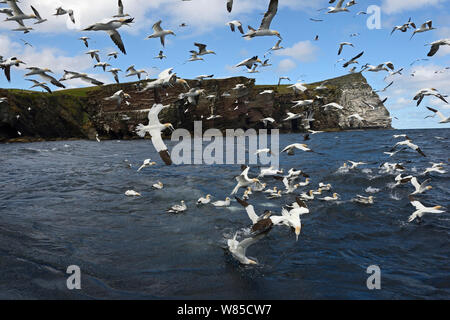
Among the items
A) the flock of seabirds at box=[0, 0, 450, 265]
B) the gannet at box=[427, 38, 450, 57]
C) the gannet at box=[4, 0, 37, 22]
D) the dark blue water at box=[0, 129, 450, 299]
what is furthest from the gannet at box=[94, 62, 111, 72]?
the gannet at box=[427, 38, 450, 57]

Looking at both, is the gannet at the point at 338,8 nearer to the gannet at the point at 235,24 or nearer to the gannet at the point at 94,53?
the gannet at the point at 235,24

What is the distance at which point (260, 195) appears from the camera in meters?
15.9

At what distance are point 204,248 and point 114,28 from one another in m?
8.70

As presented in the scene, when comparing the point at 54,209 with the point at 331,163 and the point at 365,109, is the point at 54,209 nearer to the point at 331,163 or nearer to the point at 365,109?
the point at 331,163

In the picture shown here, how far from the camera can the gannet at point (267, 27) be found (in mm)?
13234

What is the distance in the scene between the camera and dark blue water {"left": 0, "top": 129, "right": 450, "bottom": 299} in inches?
286

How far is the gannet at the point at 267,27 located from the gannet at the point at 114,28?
17.8 feet

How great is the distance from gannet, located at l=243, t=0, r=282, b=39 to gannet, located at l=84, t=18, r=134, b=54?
5.43 m

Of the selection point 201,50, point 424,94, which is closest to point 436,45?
point 424,94

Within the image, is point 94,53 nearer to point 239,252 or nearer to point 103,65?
point 103,65

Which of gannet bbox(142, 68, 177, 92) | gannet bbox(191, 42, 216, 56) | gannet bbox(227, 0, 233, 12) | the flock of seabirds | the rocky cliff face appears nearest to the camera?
the flock of seabirds

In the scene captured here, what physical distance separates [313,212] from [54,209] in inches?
425

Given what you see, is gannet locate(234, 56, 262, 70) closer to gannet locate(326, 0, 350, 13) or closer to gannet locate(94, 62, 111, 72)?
gannet locate(326, 0, 350, 13)

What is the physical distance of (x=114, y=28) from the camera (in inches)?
471
